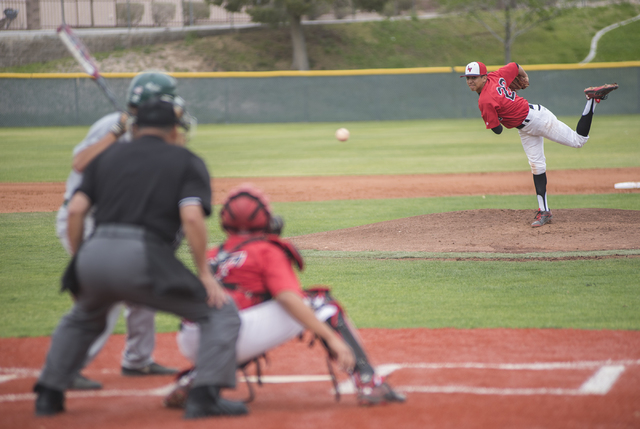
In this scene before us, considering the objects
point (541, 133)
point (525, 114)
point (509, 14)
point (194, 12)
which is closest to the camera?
point (525, 114)

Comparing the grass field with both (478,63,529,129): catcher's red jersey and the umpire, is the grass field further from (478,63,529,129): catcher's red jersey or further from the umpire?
(478,63,529,129): catcher's red jersey

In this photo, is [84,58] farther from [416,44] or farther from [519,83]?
[416,44]

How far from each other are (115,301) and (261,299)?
0.70m

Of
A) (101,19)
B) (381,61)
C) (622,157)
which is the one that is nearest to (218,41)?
(101,19)

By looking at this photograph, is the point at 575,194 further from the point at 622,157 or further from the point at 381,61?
the point at 381,61

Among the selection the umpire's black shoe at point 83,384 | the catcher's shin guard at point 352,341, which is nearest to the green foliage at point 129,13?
the umpire's black shoe at point 83,384

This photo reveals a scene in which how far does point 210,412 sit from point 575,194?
10.7 metres

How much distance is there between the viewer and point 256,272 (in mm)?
3205

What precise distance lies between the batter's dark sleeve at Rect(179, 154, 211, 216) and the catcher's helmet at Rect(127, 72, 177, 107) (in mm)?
774

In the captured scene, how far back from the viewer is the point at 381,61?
41000mm

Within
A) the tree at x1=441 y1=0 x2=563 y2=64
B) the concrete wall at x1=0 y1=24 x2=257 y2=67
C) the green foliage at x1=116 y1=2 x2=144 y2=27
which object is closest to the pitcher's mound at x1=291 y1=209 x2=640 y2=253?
the tree at x1=441 y1=0 x2=563 y2=64

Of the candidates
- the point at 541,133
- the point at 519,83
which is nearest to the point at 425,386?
the point at 541,133

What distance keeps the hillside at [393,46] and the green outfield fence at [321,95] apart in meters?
6.52

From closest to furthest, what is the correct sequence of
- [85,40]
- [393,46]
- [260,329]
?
[260,329] < [85,40] < [393,46]
